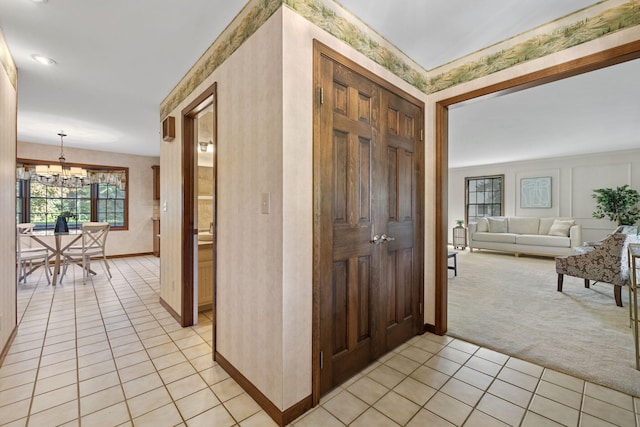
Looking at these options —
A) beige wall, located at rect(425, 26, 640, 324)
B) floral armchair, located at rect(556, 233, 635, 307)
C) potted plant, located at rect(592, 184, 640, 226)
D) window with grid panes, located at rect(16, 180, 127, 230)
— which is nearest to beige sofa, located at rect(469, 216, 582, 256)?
potted plant, located at rect(592, 184, 640, 226)

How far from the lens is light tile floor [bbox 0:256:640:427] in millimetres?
1630

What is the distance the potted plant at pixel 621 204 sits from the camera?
19.9ft

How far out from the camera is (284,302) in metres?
1.58

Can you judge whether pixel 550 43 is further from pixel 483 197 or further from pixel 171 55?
pixel 483 197

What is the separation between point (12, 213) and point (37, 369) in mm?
1445

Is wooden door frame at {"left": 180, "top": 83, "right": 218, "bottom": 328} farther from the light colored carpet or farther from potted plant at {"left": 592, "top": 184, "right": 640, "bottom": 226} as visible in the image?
potted plant at {"left": 592, "top": 184, "right": 640, "bottom": 226}

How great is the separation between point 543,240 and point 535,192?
1758 millimetres

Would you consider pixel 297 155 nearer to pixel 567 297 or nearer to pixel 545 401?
pixel 545 401

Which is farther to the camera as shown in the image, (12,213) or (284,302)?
(12,213)

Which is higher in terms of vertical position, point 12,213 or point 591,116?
point 591,116

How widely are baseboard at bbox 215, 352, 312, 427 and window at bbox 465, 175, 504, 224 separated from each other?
28.2 ft

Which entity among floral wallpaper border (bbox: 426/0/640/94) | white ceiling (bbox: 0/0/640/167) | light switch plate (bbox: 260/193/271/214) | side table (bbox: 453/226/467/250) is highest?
white ceiling (bbox: 0/0/640/167)

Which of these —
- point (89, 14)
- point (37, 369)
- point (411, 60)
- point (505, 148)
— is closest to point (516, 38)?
point (411, 60)

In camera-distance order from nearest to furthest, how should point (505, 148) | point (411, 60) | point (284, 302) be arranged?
point (284, 302), point (411, 60), point (505, 148)
